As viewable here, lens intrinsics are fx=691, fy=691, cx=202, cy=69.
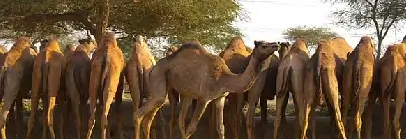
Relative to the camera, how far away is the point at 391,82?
35.5 feet

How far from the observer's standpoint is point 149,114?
32.7ft

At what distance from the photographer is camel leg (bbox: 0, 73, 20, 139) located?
10.2m

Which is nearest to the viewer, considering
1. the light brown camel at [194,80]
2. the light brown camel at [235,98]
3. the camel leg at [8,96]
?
the light brown camel at [194,80]

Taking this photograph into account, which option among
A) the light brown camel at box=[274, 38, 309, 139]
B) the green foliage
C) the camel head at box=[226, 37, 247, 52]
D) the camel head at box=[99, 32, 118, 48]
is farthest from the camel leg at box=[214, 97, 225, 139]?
the green foliage

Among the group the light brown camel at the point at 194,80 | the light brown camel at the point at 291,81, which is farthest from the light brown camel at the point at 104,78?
the light brown camel at the point at 291,81

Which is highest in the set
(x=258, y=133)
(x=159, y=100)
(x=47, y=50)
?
(x=47, y=50)

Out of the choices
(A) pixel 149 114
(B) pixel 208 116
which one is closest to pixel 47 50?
(A) pixel 149 114

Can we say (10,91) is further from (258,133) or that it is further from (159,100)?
(258,133)

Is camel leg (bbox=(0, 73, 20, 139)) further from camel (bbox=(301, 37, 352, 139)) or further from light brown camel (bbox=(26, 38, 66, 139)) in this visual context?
camel (bbox=(301, 37, 352, 139))

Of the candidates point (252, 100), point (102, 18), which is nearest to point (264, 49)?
point (252, 100)

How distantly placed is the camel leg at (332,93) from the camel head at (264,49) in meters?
1.38

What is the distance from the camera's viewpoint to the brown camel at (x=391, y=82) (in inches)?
416

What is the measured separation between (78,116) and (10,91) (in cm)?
110

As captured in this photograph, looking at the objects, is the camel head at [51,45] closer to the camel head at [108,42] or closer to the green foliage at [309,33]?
the camel head at [108,42]
